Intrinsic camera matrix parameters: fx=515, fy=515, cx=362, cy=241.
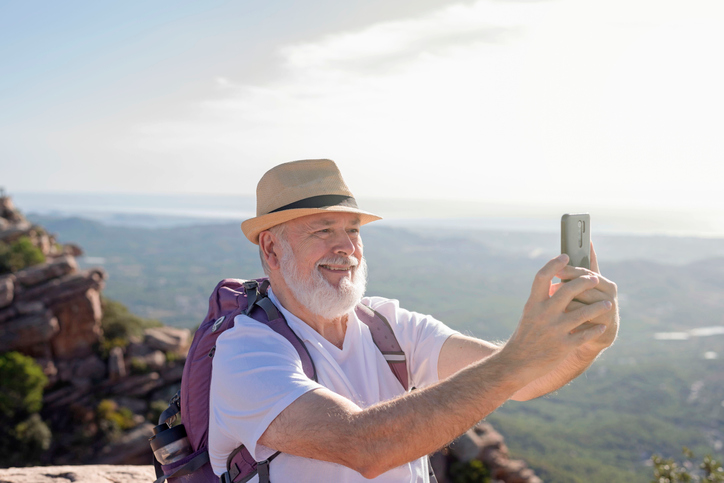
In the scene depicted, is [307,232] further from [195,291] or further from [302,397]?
[195,291]

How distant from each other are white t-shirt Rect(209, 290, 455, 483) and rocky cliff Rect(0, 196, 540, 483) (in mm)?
25495

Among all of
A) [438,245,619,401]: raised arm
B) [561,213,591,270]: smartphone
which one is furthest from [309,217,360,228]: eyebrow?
[561,213,591,270]: smartphone

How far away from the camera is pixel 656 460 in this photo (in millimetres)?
7141

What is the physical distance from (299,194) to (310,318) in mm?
767

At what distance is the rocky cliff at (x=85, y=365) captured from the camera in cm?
2983

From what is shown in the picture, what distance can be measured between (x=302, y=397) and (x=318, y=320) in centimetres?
96

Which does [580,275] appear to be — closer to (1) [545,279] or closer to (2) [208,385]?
(1) [545,279]

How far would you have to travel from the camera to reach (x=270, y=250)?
10.9 ft

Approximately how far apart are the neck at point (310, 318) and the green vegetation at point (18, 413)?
3275 centimetres

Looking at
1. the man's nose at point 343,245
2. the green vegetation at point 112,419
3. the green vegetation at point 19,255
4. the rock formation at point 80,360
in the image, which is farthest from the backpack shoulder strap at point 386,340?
the green vegetation at point 19,255

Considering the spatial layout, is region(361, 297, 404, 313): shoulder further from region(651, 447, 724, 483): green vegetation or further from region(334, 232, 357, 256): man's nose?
region(651, 447, 724, 483): green vegetation

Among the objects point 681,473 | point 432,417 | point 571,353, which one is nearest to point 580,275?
point 571,353

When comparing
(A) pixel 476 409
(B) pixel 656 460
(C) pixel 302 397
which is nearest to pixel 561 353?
(A) pixel 476 409

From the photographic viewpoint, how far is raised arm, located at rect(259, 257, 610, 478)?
208cm
